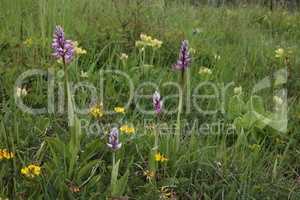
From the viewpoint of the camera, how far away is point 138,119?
107 inches

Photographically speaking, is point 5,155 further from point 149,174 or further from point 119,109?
point 119,109

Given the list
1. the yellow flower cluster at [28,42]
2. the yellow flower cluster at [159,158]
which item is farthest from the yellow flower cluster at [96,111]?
the yellow flower cluster at [28,42]

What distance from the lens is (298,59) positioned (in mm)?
4051

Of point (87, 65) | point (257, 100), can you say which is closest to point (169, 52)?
point (87, 65)

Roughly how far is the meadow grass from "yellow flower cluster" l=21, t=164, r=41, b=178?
0.04 metres

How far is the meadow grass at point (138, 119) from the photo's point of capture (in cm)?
207

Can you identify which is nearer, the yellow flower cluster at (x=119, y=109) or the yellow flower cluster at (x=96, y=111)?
the yellow flower cluster at (x=96, y=111)

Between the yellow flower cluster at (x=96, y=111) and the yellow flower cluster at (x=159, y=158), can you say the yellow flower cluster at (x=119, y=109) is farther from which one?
the yellow flower cluster at (x=159, y=158)

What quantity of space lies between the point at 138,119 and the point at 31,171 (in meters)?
0.89

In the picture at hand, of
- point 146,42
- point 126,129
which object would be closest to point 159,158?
point 126,129

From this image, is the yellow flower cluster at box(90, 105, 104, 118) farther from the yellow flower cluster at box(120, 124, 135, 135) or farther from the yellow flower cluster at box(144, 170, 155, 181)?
the yellow flower cluster at box(144, 170, 155, 181)

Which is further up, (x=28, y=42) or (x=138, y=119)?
(x=28, y=42)

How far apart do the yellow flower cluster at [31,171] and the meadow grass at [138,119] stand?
1.4 inches

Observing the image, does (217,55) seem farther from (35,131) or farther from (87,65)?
(35,131)
